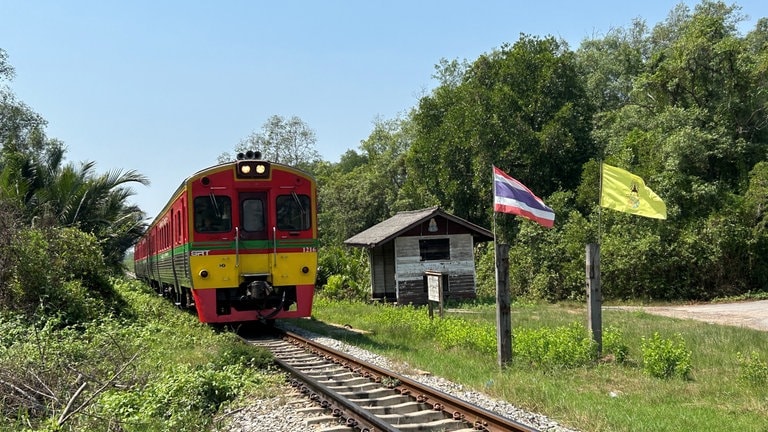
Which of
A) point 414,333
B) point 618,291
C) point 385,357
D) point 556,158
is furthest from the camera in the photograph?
point 556,158

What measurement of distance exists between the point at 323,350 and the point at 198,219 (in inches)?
145

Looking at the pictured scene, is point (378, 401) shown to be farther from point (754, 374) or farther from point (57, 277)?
point (57, 277)

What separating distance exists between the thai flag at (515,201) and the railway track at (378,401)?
331 cm

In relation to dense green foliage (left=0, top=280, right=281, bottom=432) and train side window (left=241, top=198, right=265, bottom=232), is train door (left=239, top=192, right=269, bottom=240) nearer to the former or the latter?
train side window (left=241, top=198, right=265, bottom=232)

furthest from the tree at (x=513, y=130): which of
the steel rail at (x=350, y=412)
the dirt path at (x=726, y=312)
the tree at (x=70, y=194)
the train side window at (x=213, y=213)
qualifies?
the steel rail at (x=350, y=412)

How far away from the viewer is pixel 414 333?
1308 centimetres

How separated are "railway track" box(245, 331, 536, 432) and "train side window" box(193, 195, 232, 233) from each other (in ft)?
11.7

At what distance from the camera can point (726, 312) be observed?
20266mm

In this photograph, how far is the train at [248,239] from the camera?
1227 centimetres

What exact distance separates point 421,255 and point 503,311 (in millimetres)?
13780

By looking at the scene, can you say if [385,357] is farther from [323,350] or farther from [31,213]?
[31,213]

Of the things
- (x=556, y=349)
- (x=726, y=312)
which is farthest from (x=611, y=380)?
(x=726, y=312)

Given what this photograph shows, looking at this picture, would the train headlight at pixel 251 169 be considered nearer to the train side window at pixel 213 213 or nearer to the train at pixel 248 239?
the train at pixel 248 239

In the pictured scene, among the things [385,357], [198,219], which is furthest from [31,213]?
[385,357]
